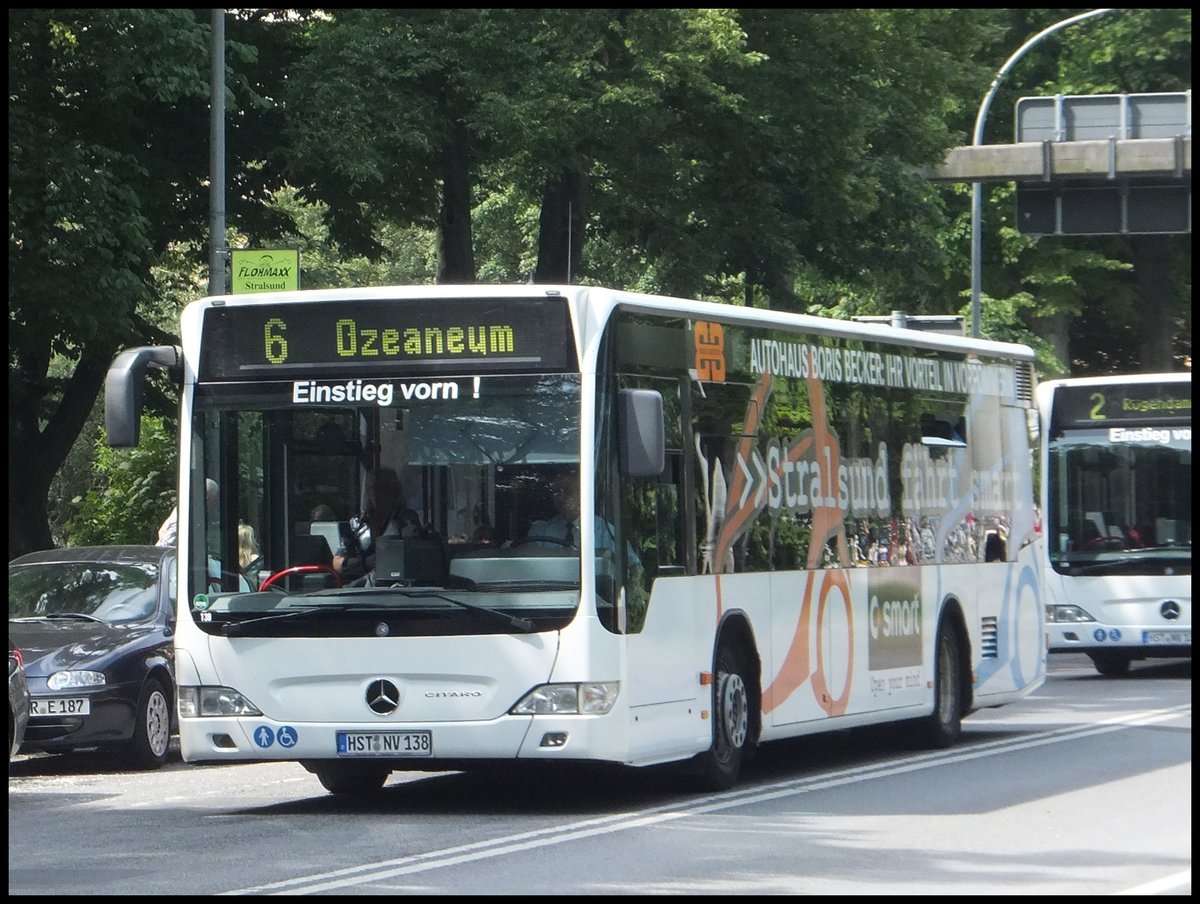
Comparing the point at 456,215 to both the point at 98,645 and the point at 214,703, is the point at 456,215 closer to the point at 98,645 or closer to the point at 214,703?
the point at 98,645

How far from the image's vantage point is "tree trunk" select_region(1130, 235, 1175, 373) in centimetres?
4138

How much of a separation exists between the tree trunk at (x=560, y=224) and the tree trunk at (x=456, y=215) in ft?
3.14

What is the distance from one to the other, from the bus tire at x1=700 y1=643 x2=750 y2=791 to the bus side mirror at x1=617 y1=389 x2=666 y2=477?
5.50 ft

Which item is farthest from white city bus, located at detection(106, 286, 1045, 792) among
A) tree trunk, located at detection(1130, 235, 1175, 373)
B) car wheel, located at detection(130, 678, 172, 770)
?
tree trunk, located at detection(1130, 235, 1175, 373)

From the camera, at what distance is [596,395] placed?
12.0 metres

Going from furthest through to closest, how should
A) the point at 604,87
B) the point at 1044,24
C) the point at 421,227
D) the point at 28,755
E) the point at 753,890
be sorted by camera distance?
the point at 1044,24 → the point at 421,227 → the point at 604,87 → the point at 28,755 → the point at 753,890

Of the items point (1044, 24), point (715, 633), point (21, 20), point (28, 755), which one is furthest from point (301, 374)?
point (1044, 24)

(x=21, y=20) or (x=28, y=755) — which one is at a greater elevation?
(x=21, y=20)

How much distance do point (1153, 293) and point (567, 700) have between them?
3181cm

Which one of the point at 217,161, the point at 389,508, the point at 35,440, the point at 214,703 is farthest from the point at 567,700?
the point at 35,440

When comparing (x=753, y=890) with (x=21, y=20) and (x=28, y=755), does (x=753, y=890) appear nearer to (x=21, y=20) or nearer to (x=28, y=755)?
(x=28, y=755)

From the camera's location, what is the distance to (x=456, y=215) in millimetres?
27672

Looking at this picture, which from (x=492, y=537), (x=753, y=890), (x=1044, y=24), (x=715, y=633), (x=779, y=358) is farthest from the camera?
(x=1044, y=24)

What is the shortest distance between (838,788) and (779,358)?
8.61ft
